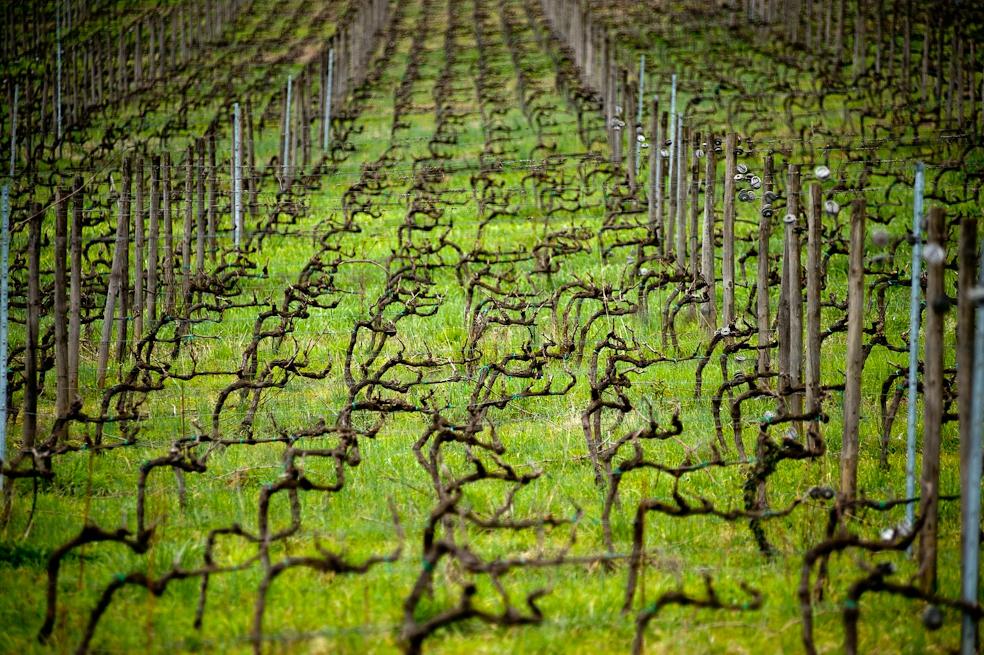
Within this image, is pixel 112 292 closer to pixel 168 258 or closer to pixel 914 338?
pixel 168 258

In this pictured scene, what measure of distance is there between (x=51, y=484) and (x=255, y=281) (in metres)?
7.05

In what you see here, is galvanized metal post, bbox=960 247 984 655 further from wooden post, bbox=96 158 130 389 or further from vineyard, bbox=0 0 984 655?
wooden post, bbox=96 158 130 389

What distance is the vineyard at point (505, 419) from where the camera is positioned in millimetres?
5855

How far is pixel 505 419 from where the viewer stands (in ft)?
31.5

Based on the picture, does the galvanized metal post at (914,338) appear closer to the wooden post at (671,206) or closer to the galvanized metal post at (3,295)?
the galvanized metal post at (3,295)

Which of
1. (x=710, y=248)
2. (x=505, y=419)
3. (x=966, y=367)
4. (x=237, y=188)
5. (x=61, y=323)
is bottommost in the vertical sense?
(x=505, y=419)

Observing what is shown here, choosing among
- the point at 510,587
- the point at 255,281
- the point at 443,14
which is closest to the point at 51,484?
the point at 510,587

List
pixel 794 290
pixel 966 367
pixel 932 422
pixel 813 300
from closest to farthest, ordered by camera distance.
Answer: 1. pixel 966 367
2. pixel 932 422
3. pixel 813 300
4. pixel 794 290

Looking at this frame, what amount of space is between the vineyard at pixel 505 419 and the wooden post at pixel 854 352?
0.02 meters

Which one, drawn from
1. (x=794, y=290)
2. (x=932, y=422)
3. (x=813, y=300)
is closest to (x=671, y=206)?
(x=794, y=290)

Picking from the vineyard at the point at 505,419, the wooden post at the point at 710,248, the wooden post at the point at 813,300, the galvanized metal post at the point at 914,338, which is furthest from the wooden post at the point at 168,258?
the galvanized metal post at the point at 914,338

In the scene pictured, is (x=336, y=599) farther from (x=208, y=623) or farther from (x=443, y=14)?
(x=443, y=14)

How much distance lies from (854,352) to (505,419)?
331 cm

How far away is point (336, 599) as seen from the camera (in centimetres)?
616
